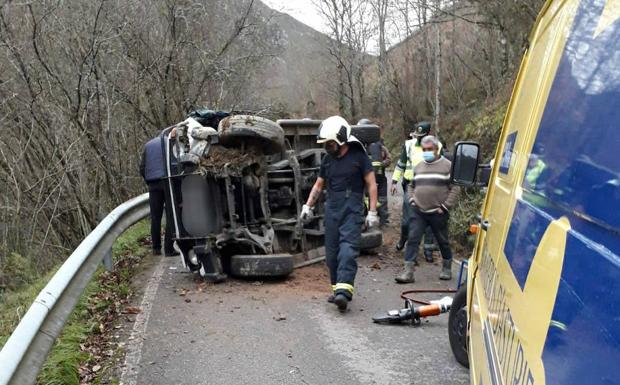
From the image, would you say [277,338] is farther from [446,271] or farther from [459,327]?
[446,271]

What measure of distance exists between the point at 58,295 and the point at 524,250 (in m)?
3.31

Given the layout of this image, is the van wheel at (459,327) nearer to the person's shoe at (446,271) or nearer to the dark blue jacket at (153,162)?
the person's shoe at (446,271)

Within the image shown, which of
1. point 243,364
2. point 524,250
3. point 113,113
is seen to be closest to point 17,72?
point 113,113

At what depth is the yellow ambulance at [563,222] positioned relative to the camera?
3.64ft

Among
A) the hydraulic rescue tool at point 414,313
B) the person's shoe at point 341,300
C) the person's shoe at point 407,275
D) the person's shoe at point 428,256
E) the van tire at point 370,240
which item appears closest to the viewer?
the hydraulic rescue tool at point 414,313

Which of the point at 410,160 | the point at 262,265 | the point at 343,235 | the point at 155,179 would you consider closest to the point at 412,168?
the point at 410,160

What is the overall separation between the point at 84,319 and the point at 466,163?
363 cm

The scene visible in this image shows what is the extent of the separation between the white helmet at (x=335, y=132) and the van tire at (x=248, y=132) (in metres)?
0.88

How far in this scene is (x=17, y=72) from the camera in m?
9.49

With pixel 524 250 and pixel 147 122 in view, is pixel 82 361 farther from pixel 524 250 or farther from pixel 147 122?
pixel 147 122

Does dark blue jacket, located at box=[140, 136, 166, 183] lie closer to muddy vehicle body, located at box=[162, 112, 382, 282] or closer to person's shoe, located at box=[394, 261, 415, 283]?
muddy vehicle body, located at box=[162, 112, 382, 282]

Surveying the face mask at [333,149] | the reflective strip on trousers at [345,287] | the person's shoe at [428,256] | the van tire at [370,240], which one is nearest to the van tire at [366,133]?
the van tire at [370,240]

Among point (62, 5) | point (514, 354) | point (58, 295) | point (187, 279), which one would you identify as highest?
point (62, 5)

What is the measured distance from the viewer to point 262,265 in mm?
6340
